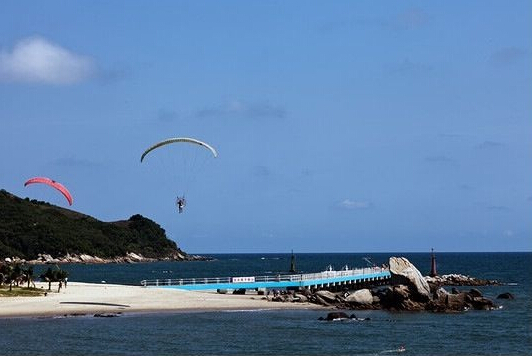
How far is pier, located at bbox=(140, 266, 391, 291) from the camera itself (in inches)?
2972

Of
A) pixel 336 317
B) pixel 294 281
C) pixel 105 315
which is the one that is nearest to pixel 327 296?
pixel 336 317

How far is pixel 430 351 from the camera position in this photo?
45594 mm

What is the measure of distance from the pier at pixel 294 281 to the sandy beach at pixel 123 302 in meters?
3.88

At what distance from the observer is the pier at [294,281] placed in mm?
75500

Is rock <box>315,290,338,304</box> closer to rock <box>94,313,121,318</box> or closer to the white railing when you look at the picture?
the white railing

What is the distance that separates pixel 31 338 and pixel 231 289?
1222 inches

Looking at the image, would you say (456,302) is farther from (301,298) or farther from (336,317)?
(336,317)

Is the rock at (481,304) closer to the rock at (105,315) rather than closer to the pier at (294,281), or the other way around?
the pier at (294,281)

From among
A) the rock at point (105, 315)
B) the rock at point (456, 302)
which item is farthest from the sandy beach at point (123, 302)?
the rock at point (456, 302)

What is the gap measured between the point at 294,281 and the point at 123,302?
21.3 meters

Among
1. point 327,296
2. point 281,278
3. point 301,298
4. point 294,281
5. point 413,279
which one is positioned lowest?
point 301,298

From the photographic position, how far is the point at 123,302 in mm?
62344

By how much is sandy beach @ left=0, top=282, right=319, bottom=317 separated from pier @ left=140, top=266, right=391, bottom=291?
388cm

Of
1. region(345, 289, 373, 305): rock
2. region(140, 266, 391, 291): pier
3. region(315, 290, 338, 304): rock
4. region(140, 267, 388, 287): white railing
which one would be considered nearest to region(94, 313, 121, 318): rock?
region(140, 266, 391, 291): pier
